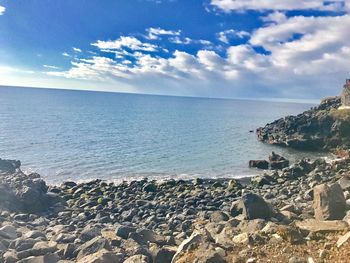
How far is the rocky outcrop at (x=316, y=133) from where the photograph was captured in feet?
201

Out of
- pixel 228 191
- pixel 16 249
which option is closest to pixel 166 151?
pixel 228 191

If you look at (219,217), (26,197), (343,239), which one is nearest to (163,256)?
(343,239)

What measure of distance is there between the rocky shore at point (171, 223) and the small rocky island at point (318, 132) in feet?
103

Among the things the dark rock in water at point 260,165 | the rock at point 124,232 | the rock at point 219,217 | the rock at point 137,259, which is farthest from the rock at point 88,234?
the dark rock in water at point 260,165

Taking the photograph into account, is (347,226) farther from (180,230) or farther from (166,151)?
(166,151)

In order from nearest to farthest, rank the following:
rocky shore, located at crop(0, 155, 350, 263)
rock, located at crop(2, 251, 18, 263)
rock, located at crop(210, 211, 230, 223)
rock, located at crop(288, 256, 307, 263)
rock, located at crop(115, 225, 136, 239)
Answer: rock, located at crop(288, 256, 307, 263), rocky shore, located at crop(0, 155, 350, 263), rock, located at crop(2, 251, 18, 263), rock, located at crop(115, 225, 136, 239), rock, located at crop(210, 211, 230, 223)

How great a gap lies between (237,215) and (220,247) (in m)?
6.29

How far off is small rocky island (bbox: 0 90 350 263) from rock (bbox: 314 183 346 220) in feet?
0.12

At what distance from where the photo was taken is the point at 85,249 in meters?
12.4

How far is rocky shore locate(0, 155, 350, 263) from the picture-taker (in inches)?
426

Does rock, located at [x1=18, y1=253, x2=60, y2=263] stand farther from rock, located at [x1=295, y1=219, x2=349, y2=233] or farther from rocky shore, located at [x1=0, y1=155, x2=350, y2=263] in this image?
rock, located at [x1=295, y1=219, x2=349, y2=233]

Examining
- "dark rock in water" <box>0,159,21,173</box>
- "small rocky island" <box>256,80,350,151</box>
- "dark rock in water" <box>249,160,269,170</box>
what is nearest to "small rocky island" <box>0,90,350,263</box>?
"dark rock in water" <box>0,159,21,173</box>

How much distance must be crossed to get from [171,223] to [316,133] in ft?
183

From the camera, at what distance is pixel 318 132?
6800cm
